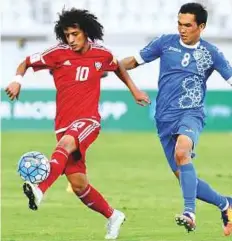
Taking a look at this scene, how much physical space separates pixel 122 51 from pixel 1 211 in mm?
16520

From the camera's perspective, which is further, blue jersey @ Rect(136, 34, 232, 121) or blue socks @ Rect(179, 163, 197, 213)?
blue jersey @ Rect(136, 34, 232, 121)

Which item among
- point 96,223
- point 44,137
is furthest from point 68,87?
point 44,137

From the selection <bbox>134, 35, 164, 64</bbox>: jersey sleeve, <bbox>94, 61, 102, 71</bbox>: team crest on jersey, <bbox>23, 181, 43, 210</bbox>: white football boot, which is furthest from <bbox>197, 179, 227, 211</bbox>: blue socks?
<bbox>23, 181, 43, 210</bbox>: white football boot

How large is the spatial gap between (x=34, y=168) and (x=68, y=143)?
67 cm

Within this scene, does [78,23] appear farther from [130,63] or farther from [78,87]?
[130,63]

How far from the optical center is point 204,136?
2886cm

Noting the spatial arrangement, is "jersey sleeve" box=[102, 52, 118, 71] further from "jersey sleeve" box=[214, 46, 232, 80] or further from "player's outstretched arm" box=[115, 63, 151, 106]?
"jersey sleeve" box=[214, 46, 232, 80]

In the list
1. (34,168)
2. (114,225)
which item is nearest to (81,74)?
(34,168)

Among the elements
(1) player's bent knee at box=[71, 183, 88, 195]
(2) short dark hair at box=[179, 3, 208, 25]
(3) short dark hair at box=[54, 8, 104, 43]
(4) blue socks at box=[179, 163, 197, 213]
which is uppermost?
(2) short dark hair at box=[179, 3, 208, 25]

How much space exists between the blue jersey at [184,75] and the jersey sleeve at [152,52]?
0.17 m

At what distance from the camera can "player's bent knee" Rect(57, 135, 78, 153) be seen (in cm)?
1132

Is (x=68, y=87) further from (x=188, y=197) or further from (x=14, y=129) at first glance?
(x=14, y=129)

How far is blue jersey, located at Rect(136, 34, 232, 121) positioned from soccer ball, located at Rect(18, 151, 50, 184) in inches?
61.8

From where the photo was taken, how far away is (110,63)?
12.0 meters
